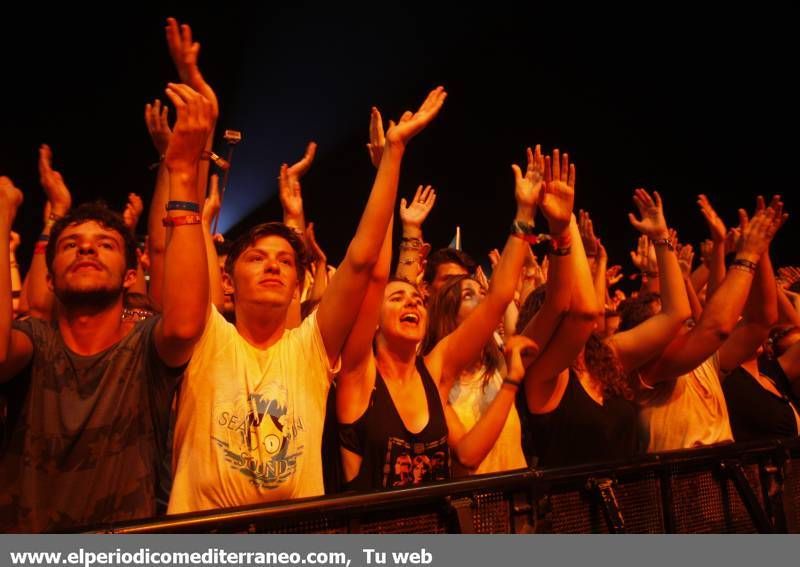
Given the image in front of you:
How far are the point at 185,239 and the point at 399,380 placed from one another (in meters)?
0.85

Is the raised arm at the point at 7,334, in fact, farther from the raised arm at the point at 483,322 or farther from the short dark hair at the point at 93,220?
the raised arm at the point at 483,322

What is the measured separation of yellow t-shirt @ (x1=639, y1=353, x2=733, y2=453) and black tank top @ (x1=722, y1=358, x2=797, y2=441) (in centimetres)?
30

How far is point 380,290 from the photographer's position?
2.01 meters

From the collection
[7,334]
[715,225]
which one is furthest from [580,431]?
[7,334]

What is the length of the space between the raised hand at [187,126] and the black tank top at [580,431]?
1.44m

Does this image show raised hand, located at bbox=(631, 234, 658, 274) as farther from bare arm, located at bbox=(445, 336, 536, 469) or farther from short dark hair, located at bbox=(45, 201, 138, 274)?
short dark hair, located at bbox=(45, 201, 138, 274)

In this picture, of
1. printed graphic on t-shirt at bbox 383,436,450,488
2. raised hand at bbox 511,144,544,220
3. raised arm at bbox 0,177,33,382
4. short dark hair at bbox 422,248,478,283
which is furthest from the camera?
short dark hair at bbox 422,248,478,283

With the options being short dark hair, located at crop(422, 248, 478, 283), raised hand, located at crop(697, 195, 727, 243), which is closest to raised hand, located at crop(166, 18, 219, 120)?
short dark hair, located at crop(422, 248, 478, 283)

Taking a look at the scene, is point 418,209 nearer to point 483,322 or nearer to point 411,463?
point 483,322

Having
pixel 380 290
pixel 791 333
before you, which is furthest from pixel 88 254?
pixel 791 333

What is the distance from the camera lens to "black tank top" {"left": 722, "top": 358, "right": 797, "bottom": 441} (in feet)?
9.78

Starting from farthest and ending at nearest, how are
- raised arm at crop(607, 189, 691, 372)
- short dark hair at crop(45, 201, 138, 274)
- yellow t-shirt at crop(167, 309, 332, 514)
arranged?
raised arm at crop(607, 189, 691, 372), short dark hair at crop(45, 201, 138, 274), yellow t-shirt at crop(167, 309, 332, 514)

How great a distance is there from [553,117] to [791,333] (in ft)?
16.6

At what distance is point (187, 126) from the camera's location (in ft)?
5.17
